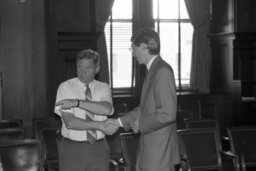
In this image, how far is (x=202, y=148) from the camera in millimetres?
4473

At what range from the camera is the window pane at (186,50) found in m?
9.02

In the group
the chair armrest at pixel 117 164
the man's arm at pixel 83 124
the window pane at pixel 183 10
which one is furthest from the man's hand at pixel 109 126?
the window pane at pixel 183 10

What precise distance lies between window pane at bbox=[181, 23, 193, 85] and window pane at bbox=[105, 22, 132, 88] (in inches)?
40.1

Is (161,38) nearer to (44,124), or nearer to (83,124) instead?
(44,124)

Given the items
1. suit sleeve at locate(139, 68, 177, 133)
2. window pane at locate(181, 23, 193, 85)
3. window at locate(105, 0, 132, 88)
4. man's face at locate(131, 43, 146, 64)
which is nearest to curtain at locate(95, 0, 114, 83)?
window at locate(105, 0, 132, 88)

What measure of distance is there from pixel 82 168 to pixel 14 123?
2235 mm

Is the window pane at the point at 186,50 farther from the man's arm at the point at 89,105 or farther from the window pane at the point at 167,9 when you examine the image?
the man's arm at the point at 89,105

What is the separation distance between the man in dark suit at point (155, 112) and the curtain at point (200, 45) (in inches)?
235

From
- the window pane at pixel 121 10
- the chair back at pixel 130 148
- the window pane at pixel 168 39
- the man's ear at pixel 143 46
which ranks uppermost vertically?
the window pane at pixel 121 10

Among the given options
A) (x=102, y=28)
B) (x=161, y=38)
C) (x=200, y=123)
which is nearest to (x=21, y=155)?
(x=200, y=123)

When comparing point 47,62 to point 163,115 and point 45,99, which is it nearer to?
point 45,99

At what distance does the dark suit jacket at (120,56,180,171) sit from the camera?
2.95 metres

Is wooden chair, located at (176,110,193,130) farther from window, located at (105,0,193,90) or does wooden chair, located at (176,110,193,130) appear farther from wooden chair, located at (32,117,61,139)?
window, located at (105,0,193,90)

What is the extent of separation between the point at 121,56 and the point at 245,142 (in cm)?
438
